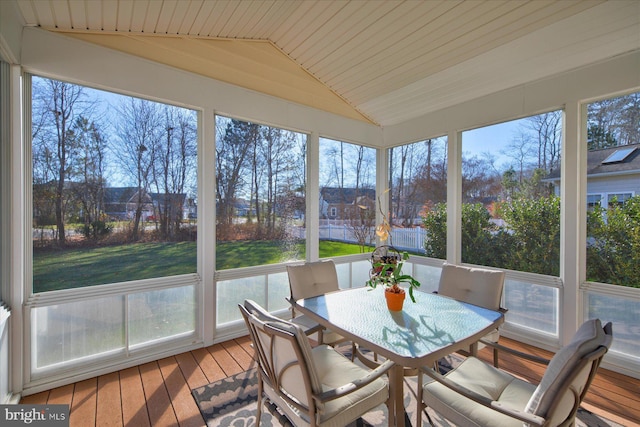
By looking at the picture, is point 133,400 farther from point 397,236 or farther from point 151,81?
point 397,236

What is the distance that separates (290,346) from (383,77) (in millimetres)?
3285

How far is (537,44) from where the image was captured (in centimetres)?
262

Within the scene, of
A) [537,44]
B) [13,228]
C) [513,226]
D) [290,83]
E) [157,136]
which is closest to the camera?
[13,228]

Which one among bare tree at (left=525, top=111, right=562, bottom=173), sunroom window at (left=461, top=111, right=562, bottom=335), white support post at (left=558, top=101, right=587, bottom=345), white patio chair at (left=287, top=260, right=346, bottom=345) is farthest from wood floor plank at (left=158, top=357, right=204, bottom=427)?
bare tree at (left=525, top=111, right=562, bottom=173)

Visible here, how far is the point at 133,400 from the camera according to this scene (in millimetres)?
2232

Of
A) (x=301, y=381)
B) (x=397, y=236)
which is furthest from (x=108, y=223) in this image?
(x=397, y=236)

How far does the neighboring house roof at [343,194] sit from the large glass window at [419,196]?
431 millimetres

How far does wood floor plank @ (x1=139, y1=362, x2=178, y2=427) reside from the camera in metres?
2.02

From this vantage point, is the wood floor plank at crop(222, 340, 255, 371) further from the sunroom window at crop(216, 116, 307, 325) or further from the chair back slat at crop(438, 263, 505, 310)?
the chair back slat at crop(438, 263, 505, 310)

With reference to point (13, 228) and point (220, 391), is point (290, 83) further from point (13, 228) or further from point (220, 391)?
point (220, 391)

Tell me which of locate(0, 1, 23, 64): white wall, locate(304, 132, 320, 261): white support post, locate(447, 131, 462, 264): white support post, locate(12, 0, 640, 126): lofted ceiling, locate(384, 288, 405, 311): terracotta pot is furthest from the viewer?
locate(304, 132, 320, 261): white support post

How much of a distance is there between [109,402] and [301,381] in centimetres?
185

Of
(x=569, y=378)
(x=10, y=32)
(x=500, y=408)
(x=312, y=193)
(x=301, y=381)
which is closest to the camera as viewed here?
(x=569, y=378)

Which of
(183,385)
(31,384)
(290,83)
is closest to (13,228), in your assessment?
(31,384)
